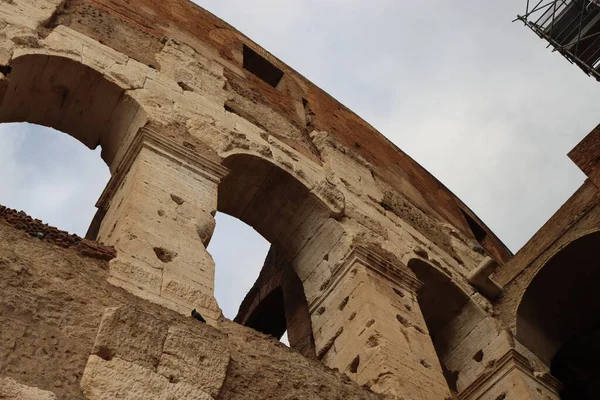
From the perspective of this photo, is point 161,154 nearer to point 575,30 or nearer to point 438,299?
point 438,299

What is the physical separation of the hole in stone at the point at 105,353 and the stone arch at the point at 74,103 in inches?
117

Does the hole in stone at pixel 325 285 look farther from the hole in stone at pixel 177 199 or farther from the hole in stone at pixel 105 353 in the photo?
the hole in stone at pixel 105 353

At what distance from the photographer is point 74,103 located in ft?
21.1

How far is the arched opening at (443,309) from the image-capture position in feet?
25.8

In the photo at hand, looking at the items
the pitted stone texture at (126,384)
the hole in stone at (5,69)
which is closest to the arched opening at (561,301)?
the pitted stone texture at (126,384)

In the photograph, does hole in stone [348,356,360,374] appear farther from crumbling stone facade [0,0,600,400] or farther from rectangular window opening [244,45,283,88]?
rectangular window opening [244,45,283,88]

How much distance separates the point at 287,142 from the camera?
7703mm

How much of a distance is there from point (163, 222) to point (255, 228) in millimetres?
2381

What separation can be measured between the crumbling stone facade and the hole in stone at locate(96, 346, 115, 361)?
0.01 metres

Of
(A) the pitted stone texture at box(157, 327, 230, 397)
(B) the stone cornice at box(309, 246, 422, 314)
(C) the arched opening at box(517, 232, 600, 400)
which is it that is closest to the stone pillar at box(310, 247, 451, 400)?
(B) the stone cornice at box(309, 246, 422, 314)

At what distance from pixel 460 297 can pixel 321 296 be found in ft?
7.24

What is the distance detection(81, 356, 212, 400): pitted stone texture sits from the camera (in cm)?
318

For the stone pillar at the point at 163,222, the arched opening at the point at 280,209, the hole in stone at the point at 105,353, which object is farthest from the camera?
the arched opening at the point at 280,209

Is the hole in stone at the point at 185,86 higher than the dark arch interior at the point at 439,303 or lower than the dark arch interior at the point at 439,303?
higher
